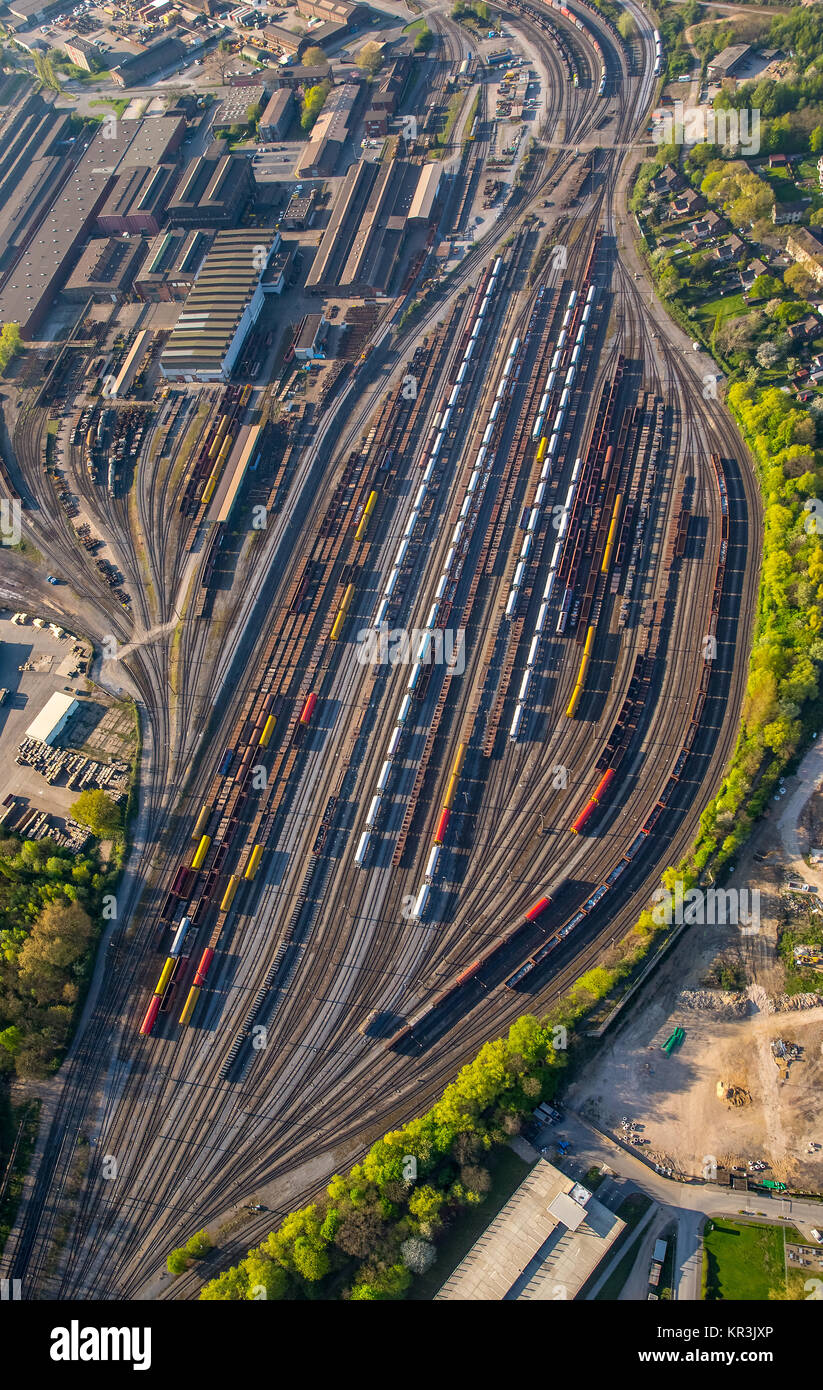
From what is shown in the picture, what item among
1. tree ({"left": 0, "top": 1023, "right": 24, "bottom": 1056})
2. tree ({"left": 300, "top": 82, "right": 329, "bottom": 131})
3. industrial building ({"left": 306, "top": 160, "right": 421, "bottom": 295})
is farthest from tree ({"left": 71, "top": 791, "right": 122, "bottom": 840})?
tree ({"left": 300, "top": 82, "right": 329, "bottom": 131})

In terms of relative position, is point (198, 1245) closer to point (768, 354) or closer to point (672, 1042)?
point (672, 1042)

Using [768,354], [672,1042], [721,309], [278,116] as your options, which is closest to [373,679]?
[672,1042]

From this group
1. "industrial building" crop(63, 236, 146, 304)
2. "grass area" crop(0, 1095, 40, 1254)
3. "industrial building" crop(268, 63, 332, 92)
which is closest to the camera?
"grass area" crop(0, 1095, 40, 1254)

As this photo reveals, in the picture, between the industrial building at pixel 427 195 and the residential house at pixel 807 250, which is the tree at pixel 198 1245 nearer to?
the residential house at pixel 807 250

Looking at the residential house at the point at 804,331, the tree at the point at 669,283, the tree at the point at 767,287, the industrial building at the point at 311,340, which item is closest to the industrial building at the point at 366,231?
the industrial building at the point at 311,340

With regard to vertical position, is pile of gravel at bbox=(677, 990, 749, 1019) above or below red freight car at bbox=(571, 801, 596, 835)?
below

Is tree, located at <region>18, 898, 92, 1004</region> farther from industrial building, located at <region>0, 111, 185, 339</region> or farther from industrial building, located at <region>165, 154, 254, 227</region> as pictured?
industrial building, located at <region>165, 154, 254, 227</region>
